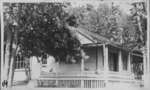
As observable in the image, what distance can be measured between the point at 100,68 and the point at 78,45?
0.44 m

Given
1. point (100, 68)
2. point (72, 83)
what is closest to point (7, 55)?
point (72, 83)

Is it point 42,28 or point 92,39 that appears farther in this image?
point 42,28

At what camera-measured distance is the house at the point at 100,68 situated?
12.8 ft

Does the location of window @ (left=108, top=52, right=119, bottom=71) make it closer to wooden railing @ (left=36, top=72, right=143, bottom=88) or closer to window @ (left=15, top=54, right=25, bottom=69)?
wooden railing @ (left=36, top=72, right=143, bottom=88)

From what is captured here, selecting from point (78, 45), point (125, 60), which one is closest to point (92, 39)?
point (78, 45)

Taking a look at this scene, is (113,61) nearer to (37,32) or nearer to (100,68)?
(100,68)

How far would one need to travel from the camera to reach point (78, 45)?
396 cm

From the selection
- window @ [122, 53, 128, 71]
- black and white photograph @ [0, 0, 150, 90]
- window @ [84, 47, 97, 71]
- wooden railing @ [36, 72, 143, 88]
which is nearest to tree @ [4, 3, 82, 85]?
black and white photograph @ [0, 0, 150, 90]

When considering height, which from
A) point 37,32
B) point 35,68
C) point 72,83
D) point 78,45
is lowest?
point 72,83

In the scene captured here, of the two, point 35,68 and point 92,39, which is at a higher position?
point 92,39

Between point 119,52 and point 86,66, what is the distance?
50 centimetres

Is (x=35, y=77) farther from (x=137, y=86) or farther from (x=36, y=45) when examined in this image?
(x=137, y=86)

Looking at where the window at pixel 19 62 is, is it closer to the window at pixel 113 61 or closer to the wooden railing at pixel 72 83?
the wooden railing at pixel 72 83

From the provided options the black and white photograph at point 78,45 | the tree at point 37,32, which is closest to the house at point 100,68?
the black and white photograph at point 78,45
